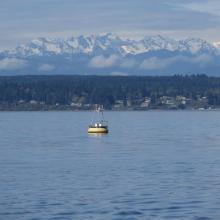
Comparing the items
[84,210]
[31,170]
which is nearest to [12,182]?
[31,170]

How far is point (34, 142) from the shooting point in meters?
83.5

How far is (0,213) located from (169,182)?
39.1 ft

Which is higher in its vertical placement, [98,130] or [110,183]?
[98,130]

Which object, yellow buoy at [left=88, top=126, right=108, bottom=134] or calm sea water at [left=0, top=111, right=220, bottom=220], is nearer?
calm sea water at [left=0, top=111, right=220, bottom=220]

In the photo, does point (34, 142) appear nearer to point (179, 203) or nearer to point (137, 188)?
point (137, 188)

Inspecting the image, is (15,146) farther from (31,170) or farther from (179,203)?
(179,203)

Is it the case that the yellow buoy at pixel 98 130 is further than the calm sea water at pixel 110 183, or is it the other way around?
the yellow buoy at pixel 98 130

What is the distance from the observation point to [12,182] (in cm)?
4584

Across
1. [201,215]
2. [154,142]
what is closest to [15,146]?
[154,142]

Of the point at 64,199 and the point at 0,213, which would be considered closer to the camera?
Answer: the point at 0,213

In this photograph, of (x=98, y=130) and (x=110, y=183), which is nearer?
(x=110, y=183)

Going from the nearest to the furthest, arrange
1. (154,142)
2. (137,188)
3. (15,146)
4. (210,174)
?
(137,188) → (210,174) → (15,146) → (154,142)

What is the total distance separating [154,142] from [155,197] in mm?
42435

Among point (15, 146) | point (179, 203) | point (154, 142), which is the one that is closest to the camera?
point (179, 203)
